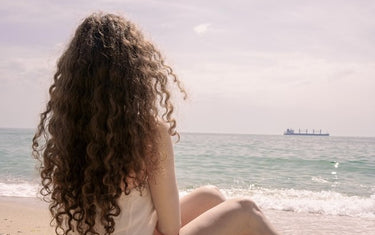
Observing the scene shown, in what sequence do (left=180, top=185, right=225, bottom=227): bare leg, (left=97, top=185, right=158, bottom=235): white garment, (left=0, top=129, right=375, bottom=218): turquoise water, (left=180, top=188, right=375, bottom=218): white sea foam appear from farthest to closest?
(left=0, top=129, right=375, bottom=218): turquoise water → (left=180, top=188, right=375, bottom=218): white sea foam → (left=180, top=185, right=225, bottom=227): bare leg → (left=97, top=185, right=158, bottom=235): white garment

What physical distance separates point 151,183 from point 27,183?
377 inches

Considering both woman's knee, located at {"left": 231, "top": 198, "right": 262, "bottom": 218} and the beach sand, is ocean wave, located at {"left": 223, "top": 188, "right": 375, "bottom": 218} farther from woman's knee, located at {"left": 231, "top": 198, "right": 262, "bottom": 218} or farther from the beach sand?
woman's knee, located at {"left": 231, "top": 198, "right": 262, "bottom": 218}

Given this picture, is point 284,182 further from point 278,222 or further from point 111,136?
point 111,136

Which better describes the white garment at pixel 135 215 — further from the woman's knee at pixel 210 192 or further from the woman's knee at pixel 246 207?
the woman's knee at pixel 210 192

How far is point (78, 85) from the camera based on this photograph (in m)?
2.04

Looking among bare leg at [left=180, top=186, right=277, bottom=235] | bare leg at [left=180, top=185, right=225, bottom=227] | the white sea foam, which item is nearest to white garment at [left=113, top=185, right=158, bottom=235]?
bare leg at [left=180, top=186, right=277, bottom=235]

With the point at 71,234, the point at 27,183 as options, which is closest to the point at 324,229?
the point at 71,234

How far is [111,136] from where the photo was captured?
1.96 m

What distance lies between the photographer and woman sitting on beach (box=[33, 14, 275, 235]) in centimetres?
199

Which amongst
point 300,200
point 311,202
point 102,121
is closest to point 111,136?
point 102,121

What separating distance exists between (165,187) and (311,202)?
22.7 ft

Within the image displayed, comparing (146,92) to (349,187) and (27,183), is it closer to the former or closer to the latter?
(27,183)

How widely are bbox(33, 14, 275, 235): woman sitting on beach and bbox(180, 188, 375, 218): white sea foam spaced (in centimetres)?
604

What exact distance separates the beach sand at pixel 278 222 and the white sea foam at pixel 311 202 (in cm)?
45
